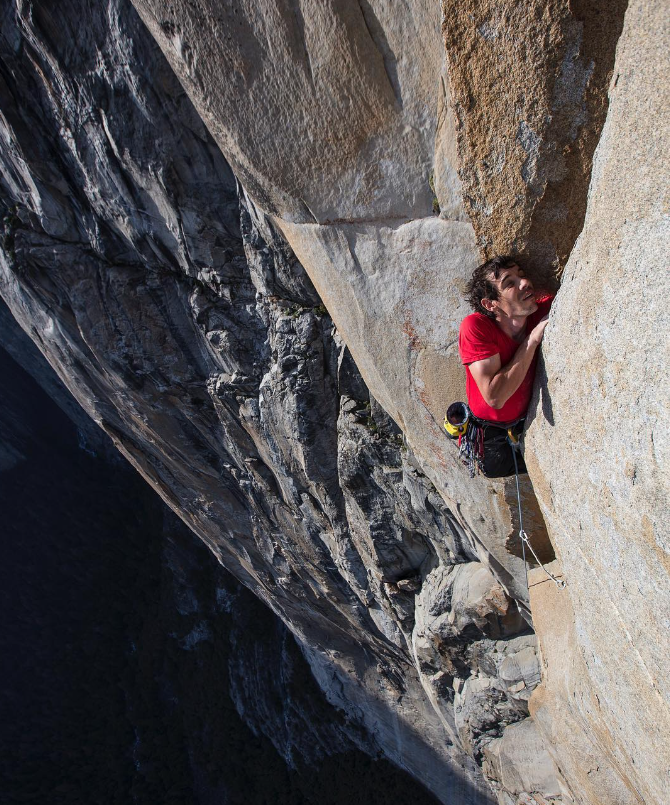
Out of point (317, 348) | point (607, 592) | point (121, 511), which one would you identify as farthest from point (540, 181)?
point (121, 511)

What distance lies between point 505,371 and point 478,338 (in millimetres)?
202

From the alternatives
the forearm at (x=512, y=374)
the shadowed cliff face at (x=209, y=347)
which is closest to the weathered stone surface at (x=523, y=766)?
the shadowed cliff face at (x=209, y=347)

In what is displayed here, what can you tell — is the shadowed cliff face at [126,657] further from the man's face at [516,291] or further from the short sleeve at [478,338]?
the man's face at [516,291]

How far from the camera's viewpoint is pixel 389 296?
289 centimetres

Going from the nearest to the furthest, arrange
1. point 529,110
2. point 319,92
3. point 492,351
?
point 529,110, point 492,351, point 319,92

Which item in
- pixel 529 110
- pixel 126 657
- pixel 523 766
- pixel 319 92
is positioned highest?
pixel 319 92

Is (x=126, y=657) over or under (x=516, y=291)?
under

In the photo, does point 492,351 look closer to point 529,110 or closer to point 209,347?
point 529,110

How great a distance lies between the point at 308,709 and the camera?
10258 mm

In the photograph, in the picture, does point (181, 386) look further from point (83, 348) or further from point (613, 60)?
point (613, 60)

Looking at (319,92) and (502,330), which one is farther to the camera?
(319,92)

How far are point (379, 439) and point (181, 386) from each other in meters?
2.63

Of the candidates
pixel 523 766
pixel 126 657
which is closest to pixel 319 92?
pixel 523 766

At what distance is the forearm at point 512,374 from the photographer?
2189 millimetres
